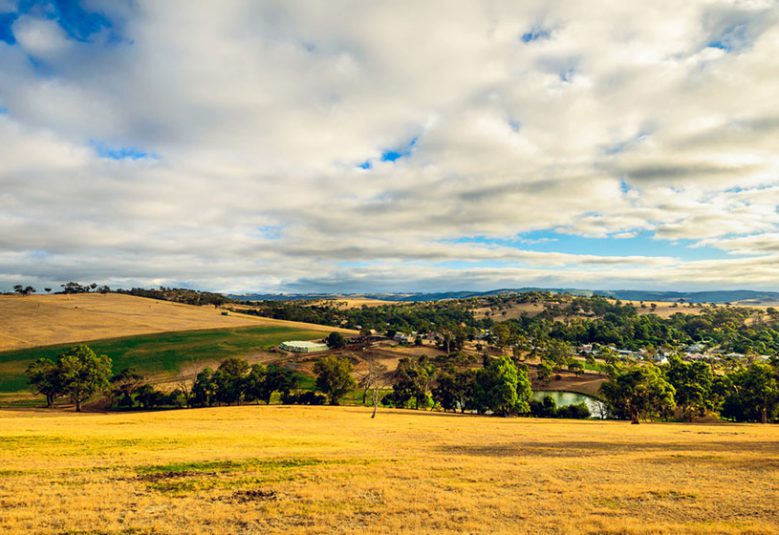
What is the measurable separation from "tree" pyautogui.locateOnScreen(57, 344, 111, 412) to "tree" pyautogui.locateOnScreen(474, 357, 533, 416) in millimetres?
91682

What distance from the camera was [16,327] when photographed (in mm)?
176250

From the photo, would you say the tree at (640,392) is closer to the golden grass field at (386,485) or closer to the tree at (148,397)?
the golden grass field at (386,485)

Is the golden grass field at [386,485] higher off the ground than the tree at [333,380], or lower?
higher

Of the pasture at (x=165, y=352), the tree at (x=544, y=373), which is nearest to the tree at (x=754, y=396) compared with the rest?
the tree at (x=544, y=373)

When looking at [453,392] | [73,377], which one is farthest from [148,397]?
[453,392]

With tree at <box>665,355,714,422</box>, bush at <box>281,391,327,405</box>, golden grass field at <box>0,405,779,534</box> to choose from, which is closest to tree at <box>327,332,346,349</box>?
bush at <box>281,391,327,405</box>

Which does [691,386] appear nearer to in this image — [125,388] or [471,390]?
[471,390]

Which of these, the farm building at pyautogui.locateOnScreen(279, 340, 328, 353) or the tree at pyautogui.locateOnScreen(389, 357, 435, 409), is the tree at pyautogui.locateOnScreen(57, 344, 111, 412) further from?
the farm building at pyautogui.locateOnScreen(279, 340, 328, 353)

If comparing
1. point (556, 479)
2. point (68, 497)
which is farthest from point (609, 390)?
point (68, 497)

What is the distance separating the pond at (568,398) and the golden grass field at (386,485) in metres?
91.5

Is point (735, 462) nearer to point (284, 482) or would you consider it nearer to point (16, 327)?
point (284, 482)

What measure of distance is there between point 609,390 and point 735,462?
5688 centimetres

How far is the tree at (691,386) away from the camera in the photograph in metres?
84.6

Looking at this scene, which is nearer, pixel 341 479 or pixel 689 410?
pixel 341 479
